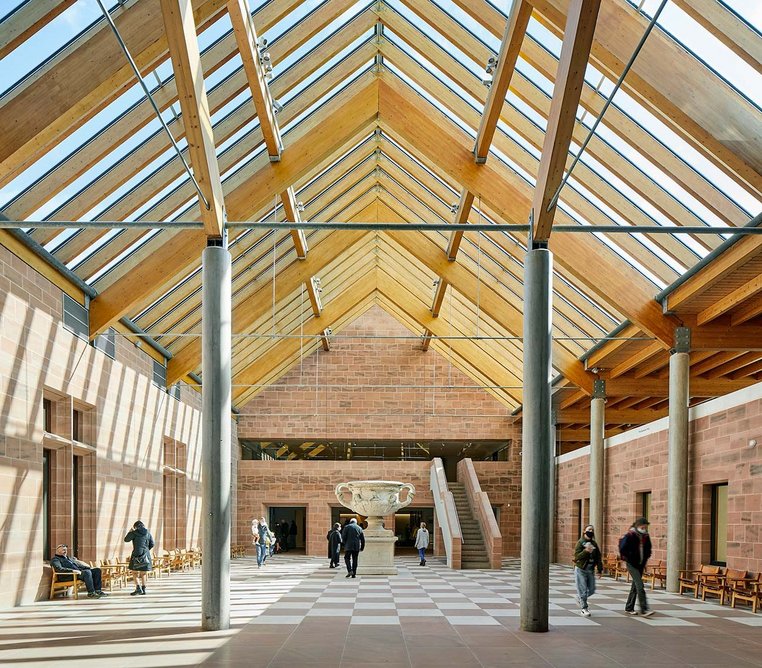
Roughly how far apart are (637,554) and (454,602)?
3114mm

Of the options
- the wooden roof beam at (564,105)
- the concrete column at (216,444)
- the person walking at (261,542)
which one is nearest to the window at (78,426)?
the concrete column at (216,444)

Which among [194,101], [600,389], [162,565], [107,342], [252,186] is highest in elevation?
[252,186]

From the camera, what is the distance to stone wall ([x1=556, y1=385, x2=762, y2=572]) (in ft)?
45.3

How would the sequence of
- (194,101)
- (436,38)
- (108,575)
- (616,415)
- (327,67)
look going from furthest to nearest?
(616,415) → (108,575) → (327,67) → (436,38) → (194,101)

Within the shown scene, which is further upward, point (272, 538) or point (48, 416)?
point (48, 416)

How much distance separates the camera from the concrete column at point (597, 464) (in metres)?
21.7

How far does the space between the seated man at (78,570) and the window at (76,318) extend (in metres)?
3.53

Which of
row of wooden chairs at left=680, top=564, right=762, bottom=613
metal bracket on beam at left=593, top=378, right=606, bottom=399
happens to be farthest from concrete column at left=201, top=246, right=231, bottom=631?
metal bracket on beam at left=593, top=378, right=606, bottom=399

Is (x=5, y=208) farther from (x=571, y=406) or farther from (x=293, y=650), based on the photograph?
(x=571, y=406)

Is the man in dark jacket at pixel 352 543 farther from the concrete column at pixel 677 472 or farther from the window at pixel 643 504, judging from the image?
the window at pixel 643 504

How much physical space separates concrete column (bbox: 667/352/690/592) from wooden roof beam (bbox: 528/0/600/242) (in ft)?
21.3

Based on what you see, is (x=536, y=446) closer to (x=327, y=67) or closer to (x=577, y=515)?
(x=327, y=67)

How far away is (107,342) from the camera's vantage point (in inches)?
658

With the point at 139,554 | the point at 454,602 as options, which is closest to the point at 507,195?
the point at 454,602
